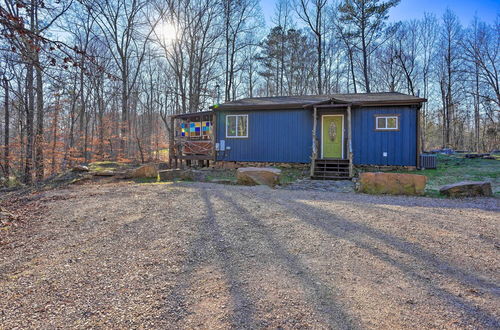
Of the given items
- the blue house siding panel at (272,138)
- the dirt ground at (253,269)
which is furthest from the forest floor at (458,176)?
the blue house siding panel at (272,138)

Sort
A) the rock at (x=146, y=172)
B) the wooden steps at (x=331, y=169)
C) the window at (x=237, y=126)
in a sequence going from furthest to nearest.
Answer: the window at (x=237, y=126)
the wooden steps at (x=331, y=169)
the rock at (x=146, y=172)

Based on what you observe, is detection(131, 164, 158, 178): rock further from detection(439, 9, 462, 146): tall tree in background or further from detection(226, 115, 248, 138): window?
detection(439, 9, 462, 146): tall tree in background

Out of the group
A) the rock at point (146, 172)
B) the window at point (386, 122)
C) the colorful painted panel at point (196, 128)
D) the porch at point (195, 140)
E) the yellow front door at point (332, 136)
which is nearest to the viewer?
the rock at point (146, 172)

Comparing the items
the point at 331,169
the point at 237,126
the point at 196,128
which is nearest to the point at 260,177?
the point at 331,169

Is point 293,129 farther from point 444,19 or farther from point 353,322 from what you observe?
point 444,19

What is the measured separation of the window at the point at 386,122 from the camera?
37.6 ft

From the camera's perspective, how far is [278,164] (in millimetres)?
12922

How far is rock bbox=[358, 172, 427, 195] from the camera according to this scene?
703 centimetres

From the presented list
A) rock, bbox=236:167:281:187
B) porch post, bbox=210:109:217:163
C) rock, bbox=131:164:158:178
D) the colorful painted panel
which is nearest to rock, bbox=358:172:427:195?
rock, bbox=236:167:281:187

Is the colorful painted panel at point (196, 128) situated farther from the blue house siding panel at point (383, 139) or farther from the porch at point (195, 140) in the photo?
the blue house siding panel at point (383, 139)

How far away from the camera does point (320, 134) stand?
12.4m

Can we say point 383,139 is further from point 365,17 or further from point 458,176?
point 365,17

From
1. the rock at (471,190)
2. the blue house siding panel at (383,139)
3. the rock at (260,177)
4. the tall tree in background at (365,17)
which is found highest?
the tall tree in background at (365,17)

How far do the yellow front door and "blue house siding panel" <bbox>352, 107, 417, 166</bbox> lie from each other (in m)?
0.54
